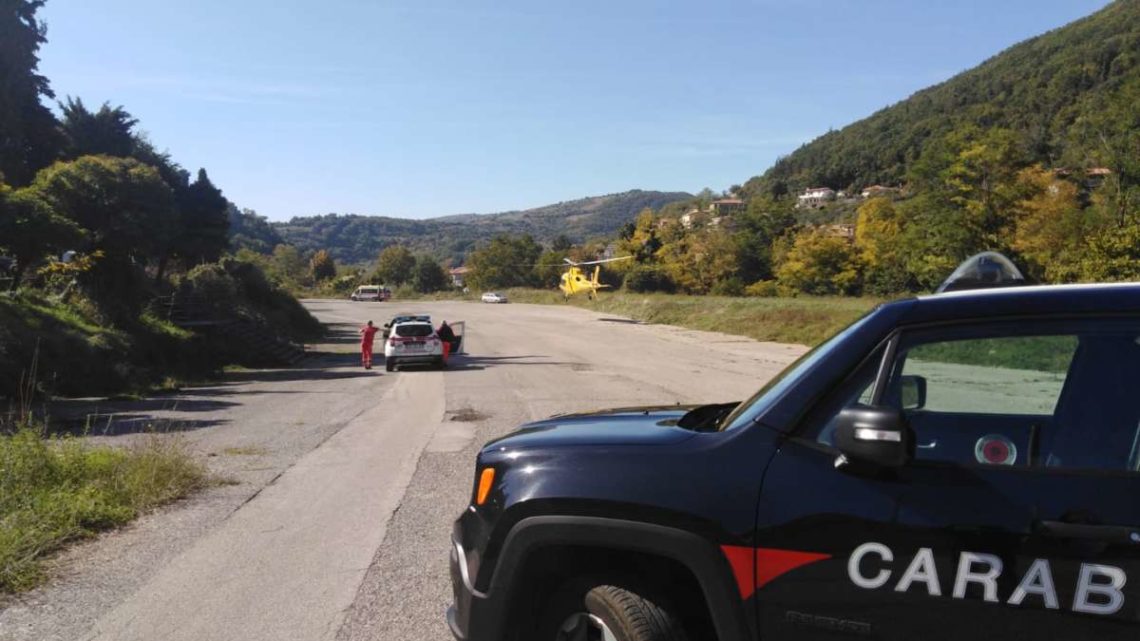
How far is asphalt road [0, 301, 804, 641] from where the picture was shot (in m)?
5.01

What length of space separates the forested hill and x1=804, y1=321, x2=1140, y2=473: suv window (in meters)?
74.9

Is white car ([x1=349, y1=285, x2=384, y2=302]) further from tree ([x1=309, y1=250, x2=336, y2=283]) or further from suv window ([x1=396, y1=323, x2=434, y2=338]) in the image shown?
suv window ([x1=396, y1=323, x2=434, y2=338])

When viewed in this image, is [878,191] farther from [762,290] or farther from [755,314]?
[755,314]

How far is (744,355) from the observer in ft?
112

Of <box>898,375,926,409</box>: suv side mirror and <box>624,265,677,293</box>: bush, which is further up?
<box>898,375,926,409</box>: suv side mirror

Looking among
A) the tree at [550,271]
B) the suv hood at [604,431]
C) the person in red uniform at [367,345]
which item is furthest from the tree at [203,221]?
the tree at [550,271]

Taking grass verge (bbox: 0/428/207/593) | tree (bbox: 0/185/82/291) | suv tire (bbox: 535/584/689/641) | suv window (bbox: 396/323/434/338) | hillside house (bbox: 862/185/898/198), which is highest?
hillside house (bbox: 862/185/898/198)

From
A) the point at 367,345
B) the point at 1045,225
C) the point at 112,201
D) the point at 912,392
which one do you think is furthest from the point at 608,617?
the point at 1045,225

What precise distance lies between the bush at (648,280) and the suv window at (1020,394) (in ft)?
339

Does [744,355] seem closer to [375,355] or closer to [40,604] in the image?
[375,355]

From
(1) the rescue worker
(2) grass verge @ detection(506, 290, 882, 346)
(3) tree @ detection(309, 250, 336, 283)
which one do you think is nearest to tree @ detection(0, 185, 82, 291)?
(1) the rescue worker

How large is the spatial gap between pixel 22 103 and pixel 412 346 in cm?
2748

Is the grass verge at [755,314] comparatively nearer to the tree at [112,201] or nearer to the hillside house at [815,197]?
the tree at [112,201]

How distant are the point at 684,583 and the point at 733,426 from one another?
575mm
